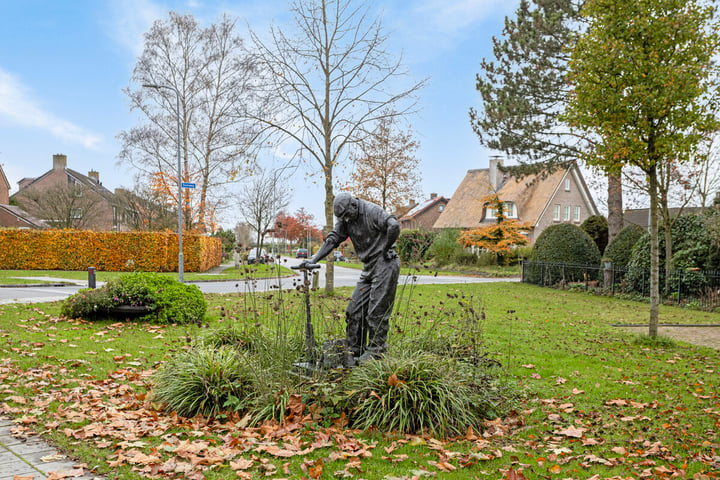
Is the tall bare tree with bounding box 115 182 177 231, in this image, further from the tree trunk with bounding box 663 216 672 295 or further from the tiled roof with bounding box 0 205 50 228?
the tree trunk with bounding box 663 216 672 295

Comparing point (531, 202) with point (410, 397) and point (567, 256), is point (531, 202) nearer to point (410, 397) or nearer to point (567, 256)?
point (567, 256)

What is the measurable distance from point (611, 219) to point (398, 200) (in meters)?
13.6

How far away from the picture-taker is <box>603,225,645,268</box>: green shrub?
715 inches

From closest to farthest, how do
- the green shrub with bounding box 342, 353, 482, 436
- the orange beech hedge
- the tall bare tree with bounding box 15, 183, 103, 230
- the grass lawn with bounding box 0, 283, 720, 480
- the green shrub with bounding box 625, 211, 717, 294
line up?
the grass lawn with bounding box 0, 283, 720, 480 < the green shrub with bounding box 342, 353, 482, 436 < the green shrub with bounding box 625, 211, 717, 294 < the orange beech hedge < the tall bare tree with bounding box 15, 183, 103, 230

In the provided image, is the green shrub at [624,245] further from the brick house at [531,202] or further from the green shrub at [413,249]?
the brick house at [531,202]

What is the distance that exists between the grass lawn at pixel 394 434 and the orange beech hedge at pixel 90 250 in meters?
19.6

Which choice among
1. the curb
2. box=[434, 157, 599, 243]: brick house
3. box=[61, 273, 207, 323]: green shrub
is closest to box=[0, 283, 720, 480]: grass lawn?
box=[61, 273, 207, 323]: green shrub

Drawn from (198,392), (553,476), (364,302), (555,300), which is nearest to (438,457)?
(553,476)

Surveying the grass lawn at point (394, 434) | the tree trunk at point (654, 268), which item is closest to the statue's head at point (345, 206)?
the grass lawn at point (394, 434)

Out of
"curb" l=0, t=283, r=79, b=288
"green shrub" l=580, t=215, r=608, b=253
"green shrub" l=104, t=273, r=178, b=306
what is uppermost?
"green shrub" l=580, t=215, r=608, b=253

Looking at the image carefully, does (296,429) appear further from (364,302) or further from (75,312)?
(75,312)

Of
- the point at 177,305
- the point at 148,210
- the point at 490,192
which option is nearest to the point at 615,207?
the point at 177,305

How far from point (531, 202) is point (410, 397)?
1536 inches

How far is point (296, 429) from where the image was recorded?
14.7 feet
